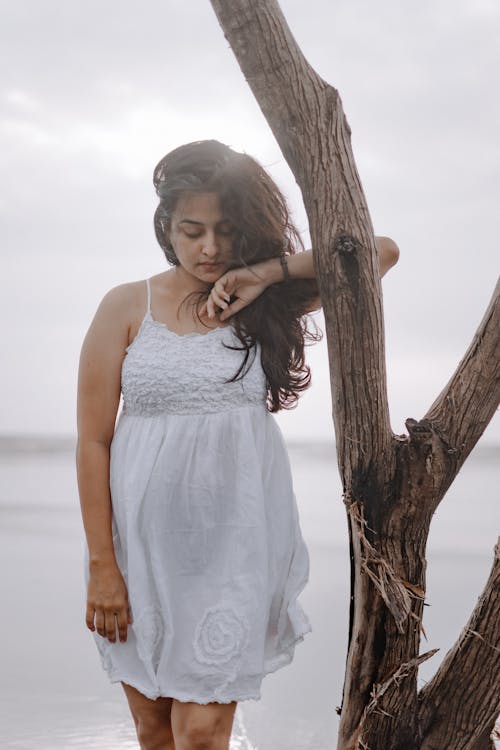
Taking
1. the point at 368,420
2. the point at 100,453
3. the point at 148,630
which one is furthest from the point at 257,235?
the point at 148,630

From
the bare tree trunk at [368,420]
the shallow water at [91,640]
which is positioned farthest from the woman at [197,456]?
the shallow water at [91,640]

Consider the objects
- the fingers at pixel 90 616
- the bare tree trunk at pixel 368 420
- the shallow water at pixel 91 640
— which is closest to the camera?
the bare tree trunk at pixel 368 420

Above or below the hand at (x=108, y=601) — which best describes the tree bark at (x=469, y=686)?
below

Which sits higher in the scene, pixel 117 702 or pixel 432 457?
pixel 432 457

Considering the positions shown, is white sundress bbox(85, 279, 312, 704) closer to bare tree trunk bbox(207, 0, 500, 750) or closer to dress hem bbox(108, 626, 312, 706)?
dress hem bbox(108, 626, 312, 706)

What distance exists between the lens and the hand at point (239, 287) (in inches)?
91.4

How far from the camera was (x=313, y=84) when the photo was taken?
216 centimetres

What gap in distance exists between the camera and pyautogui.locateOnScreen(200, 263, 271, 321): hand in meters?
2.32

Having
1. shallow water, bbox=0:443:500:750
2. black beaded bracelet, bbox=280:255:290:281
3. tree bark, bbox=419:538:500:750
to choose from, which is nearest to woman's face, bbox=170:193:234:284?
black beaded bracelet, bbox=280:255:290:281

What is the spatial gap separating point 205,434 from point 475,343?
0.59 metres

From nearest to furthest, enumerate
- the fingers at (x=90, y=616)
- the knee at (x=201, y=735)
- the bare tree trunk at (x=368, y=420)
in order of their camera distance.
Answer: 1. the bare tree trunk at (x=368, y=420)
2. the knee at (x=201, y=735)
3. the fingers at (x=90, y=616)

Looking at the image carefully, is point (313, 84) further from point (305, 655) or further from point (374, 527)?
point (305, 655)

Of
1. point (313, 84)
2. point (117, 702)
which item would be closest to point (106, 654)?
point (313, 84)

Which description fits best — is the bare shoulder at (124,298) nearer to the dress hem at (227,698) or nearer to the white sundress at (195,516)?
the white sundress at (195,516)
